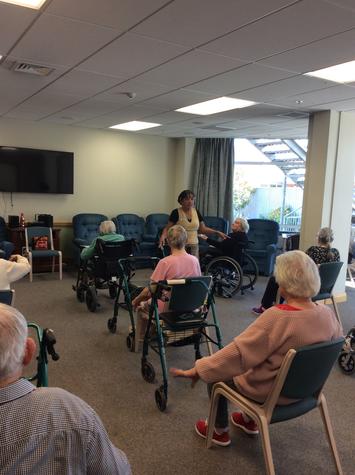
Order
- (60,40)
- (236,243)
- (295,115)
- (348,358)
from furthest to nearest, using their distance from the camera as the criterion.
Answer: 1. (236,243)
2. (295,115)
3. (348,358)
4. (60,40)

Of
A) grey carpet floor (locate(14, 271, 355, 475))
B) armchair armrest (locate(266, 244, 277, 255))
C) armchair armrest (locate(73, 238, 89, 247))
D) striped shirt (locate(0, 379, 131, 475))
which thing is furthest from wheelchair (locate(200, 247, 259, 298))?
striped shirt (locate(0, 379, 131, 475))

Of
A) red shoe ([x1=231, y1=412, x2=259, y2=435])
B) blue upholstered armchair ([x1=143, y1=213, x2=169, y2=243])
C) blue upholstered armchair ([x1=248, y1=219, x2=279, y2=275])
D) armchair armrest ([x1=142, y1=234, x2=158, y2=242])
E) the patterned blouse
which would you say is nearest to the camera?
red shoe ([x1=231, y1=412, x2=259, y2=435])

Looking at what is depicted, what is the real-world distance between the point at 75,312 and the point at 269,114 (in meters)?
3.38

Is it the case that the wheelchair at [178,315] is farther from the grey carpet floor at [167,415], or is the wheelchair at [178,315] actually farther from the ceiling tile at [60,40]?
the ceiling tile at [60,40]

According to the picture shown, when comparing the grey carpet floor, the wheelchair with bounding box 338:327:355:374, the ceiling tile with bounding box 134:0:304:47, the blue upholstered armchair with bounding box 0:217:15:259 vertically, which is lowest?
the grey carpet floor

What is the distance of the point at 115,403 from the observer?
107 inches

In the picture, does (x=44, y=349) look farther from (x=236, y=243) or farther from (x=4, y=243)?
(x=4, y=243)

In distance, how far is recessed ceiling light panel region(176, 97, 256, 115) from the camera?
181 inches

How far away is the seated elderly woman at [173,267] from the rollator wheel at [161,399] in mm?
598

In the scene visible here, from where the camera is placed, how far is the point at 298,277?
75.0 inches

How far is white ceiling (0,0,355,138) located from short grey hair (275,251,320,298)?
4.47 ft

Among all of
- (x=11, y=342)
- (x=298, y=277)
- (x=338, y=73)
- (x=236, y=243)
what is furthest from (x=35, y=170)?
(x=11, y=342)

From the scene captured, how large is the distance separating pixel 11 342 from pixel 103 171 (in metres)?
6.71

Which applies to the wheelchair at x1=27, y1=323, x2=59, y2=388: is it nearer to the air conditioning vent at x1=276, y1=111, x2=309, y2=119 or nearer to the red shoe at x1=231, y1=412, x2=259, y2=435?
the red shoe at x1=231, y1=412, x2=259, y2=435
